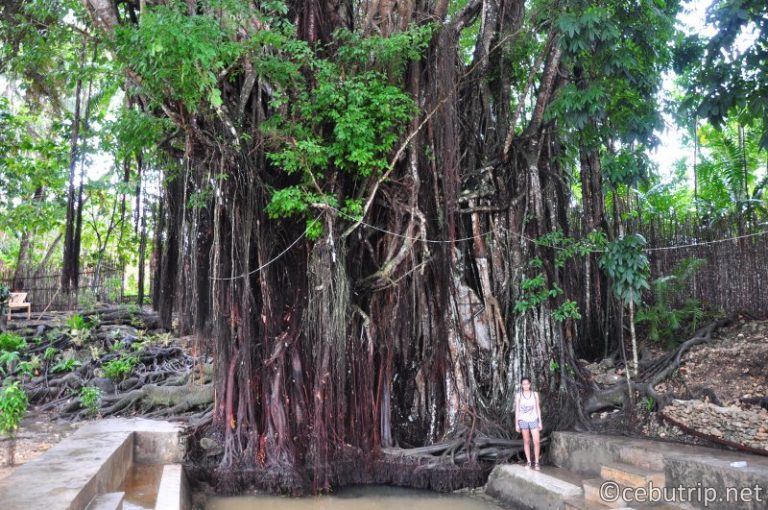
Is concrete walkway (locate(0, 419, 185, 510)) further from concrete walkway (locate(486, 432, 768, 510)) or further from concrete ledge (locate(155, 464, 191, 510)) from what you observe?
concrete walkway (locate(486, 432, 768, 510))

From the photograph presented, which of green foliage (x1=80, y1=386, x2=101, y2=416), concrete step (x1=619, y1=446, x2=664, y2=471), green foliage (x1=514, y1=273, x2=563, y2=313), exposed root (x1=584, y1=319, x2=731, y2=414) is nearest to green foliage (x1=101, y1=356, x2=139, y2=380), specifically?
green foliage (x1=80, y1=386, x2=101, y2=416)

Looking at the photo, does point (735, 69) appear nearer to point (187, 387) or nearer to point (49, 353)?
point (187, 387)

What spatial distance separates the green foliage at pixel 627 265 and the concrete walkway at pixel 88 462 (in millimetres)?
4773

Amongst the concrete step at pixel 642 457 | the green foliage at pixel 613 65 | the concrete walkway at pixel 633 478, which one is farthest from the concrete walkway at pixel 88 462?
the green foliage at pixel 613 65

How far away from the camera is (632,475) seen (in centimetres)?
466

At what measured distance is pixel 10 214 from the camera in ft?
27.3

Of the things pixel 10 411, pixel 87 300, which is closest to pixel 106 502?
pixel 10 411

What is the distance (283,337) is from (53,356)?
5.34 m

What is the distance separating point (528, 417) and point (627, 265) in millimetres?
1883

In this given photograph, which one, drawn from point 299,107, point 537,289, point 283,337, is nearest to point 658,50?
point 537,289

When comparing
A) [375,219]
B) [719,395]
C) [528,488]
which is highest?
[375,219]

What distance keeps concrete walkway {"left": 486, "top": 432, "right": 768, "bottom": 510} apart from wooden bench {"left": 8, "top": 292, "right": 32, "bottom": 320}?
9543 mm

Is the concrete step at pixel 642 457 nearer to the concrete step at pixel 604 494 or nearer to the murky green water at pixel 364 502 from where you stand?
the concrete step at pixel 604 494

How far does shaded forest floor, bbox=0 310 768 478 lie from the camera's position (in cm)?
537
